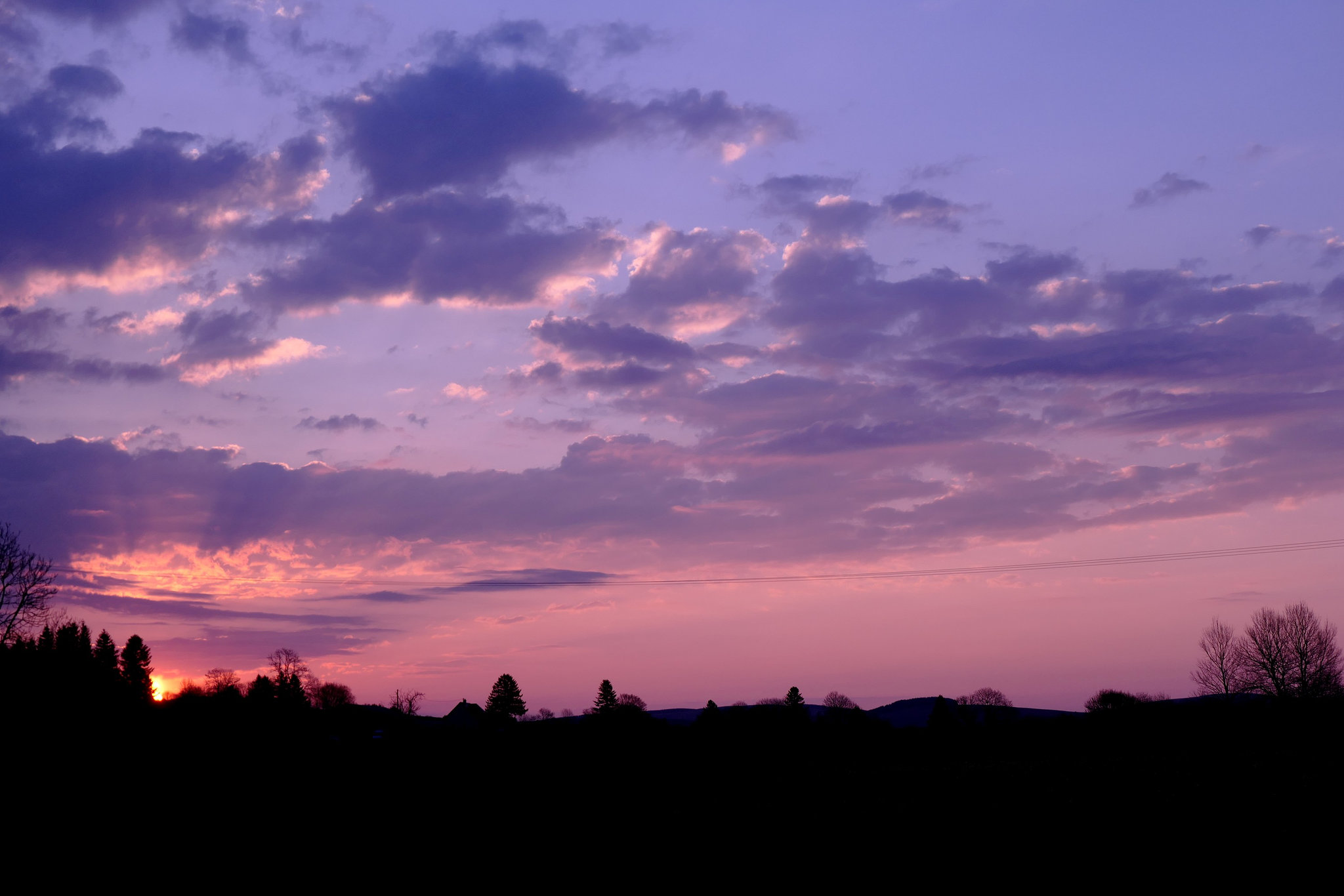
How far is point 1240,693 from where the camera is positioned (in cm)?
10200

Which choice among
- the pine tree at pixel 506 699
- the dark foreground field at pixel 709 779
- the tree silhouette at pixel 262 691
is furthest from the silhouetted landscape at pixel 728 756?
the pine tree at pixel 506 699

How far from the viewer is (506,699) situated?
7357 inches

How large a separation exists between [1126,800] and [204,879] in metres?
33.9

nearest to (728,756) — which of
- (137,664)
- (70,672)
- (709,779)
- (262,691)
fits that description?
(709,779)

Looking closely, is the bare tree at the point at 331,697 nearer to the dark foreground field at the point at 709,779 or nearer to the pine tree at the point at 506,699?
the pine tree at the point at 506,699

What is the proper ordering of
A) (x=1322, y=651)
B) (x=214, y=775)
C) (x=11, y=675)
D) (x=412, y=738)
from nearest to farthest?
(x=214, y=775) → (x=11, y=675) → (x=412, y=738) → (x=1322, y=651)

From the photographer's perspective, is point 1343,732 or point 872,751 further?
point 872,751

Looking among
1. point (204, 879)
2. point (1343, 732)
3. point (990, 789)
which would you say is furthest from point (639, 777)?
point (1343, 732)

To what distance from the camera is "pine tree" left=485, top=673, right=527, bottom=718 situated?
185875 mm

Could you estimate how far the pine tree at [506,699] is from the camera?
186m

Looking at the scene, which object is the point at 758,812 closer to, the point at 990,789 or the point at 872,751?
the point at 990,789

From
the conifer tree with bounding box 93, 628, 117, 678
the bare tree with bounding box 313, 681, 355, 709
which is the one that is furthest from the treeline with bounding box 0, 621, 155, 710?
the bare tree with bounding box 313, 681, 355, 709

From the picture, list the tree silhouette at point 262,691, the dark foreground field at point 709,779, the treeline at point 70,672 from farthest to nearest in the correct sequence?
the tree silhouette at point 262,691, the treeline at point 70,672, the dark foreground field at point 709,779

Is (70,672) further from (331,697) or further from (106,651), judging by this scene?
(331,697)
